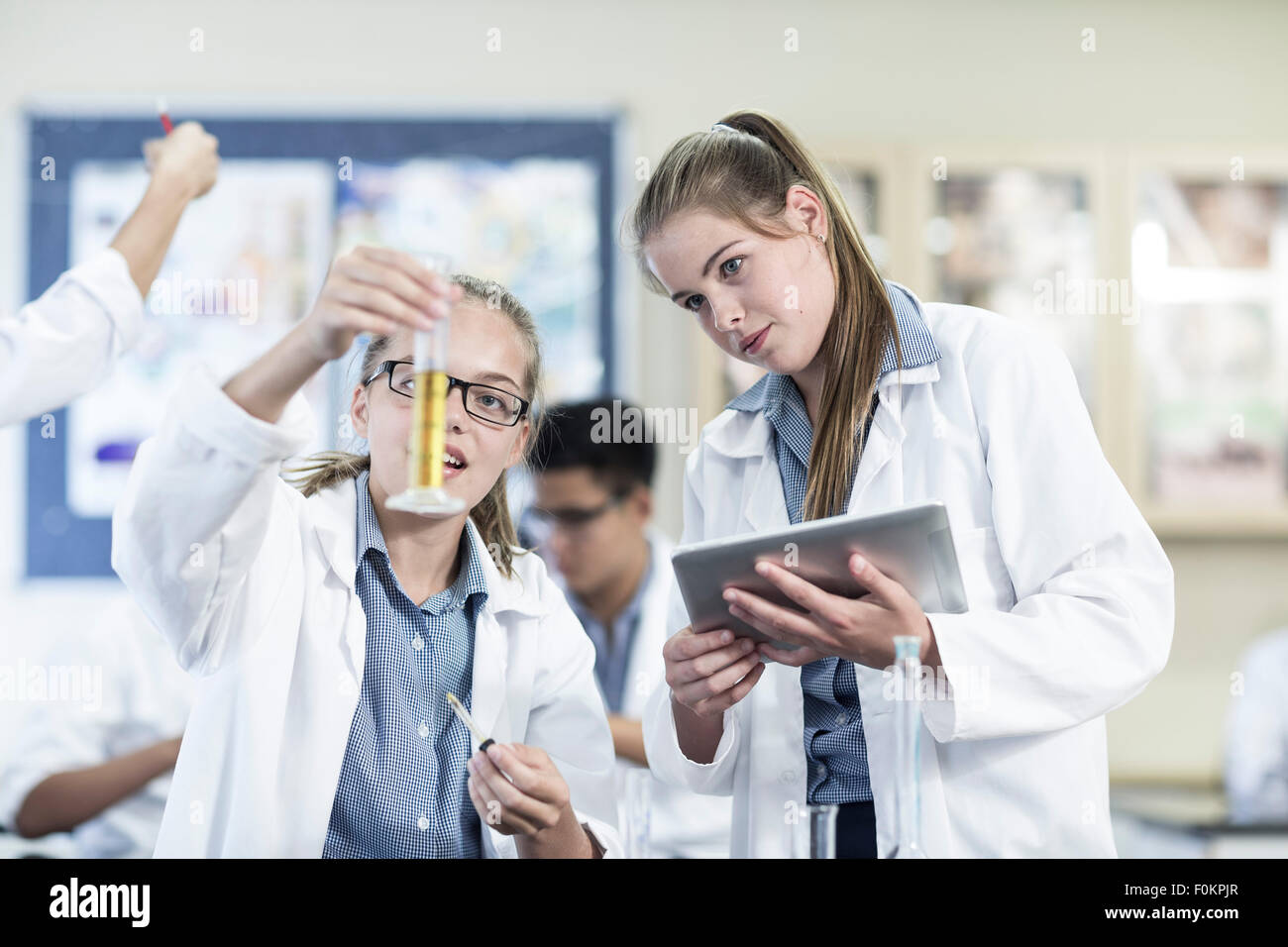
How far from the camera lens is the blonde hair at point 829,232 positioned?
1317 mm

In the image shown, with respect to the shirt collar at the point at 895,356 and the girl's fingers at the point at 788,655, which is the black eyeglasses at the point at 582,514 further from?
the girl's fingers at the point at 788,655

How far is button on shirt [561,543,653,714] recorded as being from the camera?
8.30ft

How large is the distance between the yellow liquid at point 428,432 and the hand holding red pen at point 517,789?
28cm

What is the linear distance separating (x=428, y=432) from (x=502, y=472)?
0.50 metres

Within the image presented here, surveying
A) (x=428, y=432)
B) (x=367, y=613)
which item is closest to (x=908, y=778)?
(x=428, y=432)

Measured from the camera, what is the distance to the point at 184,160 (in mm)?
1120

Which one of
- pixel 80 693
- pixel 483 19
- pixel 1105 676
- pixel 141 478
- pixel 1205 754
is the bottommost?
pixel 1205 754

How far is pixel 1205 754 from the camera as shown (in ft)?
10.8

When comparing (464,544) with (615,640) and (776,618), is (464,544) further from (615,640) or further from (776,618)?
(615,640)

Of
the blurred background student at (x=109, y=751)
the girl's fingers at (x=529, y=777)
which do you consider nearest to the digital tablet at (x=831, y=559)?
the girl's fingers at (x=529, y=777)

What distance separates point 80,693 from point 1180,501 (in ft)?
8.96

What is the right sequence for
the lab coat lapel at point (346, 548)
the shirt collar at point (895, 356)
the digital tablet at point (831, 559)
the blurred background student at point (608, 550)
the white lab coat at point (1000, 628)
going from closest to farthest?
1. the digital tablet at point (831, 559)
2. the white lab coat at point (1000, 628)
3. the lab coat lapel at point (346, 548)
4. the shirt collar at point (895, 356)
5. the blurred background student at point (608, 550)
